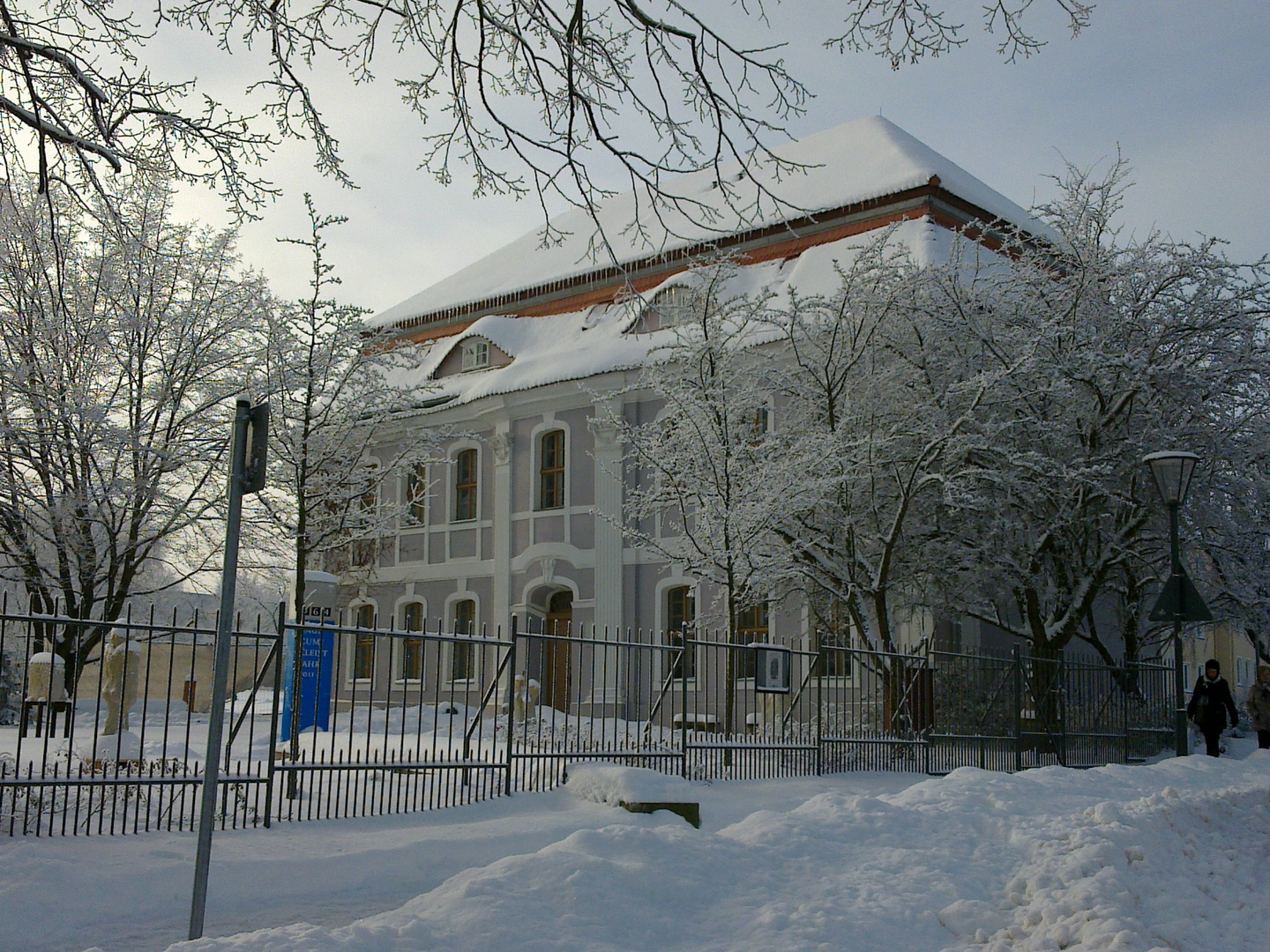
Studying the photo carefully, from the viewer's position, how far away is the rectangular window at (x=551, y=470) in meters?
29.8

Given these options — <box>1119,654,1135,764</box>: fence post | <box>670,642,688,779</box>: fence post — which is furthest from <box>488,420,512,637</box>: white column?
<box>670,642,688,779</box>: fence post

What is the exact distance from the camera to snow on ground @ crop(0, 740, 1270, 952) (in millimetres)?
6059

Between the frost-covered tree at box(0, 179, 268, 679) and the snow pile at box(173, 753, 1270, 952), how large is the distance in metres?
10.9

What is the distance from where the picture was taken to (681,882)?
6.81m

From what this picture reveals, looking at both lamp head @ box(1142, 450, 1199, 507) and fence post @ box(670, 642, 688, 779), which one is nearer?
fence post @ box(670, 642, 688, 779)

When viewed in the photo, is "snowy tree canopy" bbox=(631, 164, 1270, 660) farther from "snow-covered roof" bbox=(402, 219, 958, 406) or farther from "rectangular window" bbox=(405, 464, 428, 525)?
"rectangular window" bbox=(405, 464, 428, 525)

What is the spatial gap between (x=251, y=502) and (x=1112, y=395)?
14.4 m

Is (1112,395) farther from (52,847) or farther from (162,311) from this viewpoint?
(52,847)

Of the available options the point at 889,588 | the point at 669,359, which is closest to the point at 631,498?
the point at 669,359

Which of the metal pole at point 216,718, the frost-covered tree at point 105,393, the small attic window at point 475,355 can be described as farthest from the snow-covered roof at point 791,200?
the metal pole at point 216,718

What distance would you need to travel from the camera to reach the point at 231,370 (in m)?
21.4

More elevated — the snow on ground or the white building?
the white building

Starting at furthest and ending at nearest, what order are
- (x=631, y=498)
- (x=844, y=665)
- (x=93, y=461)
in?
(x=631, y=498) → (x=93, y=461) → (x=844, y=665)

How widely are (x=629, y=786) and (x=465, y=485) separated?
2299cm
